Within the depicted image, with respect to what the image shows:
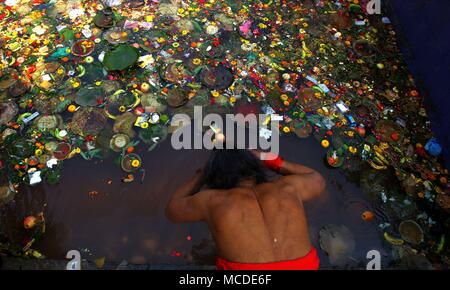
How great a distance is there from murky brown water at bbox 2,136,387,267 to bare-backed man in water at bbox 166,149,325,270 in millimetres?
341

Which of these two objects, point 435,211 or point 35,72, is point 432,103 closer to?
point 435,211

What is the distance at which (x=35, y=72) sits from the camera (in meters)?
4.24

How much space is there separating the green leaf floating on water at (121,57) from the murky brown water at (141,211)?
1198 millimetres

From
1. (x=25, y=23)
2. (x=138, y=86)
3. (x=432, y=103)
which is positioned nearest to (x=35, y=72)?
(x=25, y=23)

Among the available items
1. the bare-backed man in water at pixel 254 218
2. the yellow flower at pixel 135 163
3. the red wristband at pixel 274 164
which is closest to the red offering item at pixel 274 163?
the red wristband at pixel 274 164

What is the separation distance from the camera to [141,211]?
11.3 ft

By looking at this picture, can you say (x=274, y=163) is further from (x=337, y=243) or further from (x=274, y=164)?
(x=337, y=243)

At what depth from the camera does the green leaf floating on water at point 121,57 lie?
14.0ft

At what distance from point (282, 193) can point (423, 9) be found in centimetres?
316

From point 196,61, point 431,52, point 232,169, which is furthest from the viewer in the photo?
point 196,61

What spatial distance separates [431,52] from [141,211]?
372cm

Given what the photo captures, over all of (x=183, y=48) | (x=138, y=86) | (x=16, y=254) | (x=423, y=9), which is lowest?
(x=16, y=254)

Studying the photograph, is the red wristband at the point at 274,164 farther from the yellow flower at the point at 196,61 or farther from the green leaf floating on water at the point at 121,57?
the green leaf floating on water at the point at 121,57

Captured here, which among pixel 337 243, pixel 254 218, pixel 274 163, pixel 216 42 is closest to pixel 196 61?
pixel 216 42
